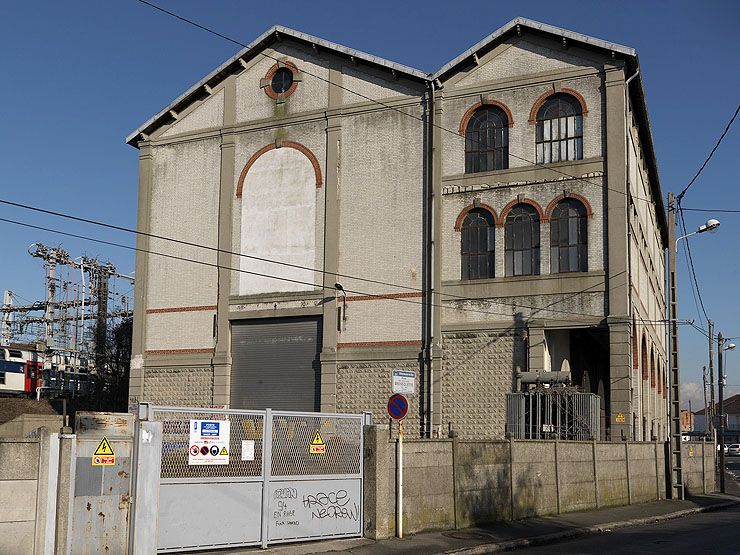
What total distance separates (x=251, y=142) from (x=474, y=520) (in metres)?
22.7

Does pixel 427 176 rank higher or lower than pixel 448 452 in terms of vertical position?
higher

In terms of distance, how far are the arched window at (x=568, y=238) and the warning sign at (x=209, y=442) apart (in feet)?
63.8

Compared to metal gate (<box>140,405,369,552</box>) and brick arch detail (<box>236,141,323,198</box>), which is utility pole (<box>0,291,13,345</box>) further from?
metal gate (<box>140,405,369,552</box>)

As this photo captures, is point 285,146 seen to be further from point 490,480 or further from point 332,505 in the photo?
point 332,505

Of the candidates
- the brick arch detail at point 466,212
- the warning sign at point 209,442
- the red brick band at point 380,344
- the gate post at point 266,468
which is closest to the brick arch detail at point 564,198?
the brick arch detail at point 466,212

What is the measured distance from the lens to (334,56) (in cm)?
3641

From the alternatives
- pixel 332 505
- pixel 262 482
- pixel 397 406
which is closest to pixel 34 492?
pixel 262 482

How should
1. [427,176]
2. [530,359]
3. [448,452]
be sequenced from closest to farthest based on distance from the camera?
[448,452]
[530,359]
[427,176]

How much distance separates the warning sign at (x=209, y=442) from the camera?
13.9 metres

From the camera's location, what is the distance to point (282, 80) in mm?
37656

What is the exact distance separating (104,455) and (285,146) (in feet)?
83.0

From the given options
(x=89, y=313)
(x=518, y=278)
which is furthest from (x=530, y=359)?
(x=89, y=313)

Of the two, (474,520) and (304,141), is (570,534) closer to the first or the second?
(474,520)

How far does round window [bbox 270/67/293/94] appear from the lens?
123 feet
